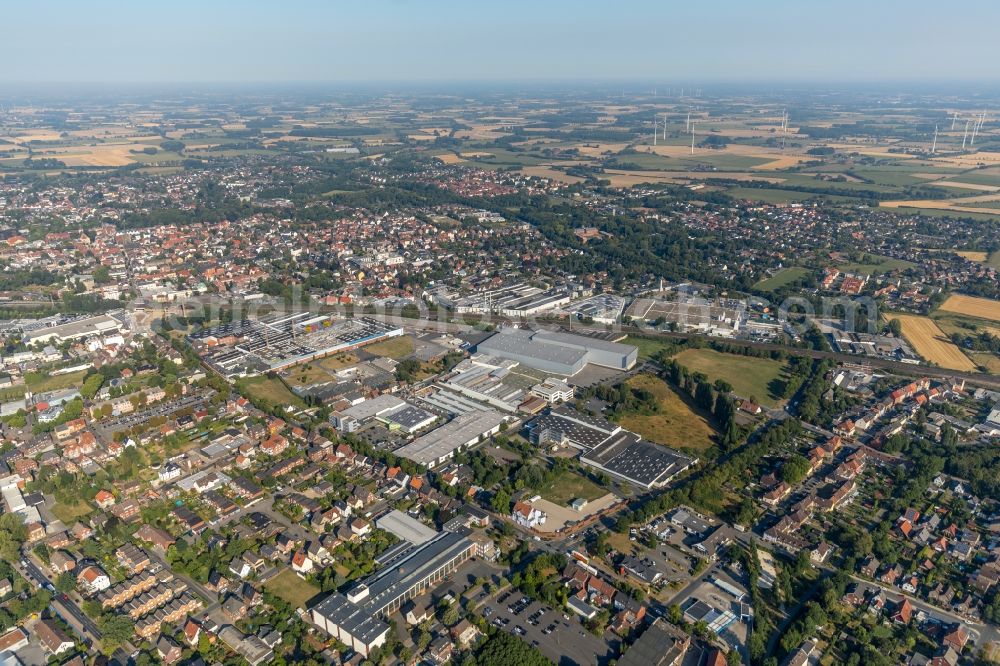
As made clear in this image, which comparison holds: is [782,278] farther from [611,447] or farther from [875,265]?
[611,447]

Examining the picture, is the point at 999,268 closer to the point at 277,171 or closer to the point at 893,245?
the point at 893,245

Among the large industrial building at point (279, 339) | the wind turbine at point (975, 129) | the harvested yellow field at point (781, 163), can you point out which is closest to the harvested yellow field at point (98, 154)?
the large industrial building at point (279, 339)

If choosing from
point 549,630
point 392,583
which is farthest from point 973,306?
point 392,583

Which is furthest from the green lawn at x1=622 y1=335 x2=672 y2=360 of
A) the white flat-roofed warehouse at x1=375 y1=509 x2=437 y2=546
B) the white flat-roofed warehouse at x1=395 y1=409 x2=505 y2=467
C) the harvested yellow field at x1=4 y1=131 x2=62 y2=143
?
the harvested yellow field at x1=4 y1=131 x2=62 y2=143

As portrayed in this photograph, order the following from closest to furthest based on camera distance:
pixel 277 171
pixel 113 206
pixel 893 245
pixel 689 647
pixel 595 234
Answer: pixel 689 647
pixel 893 245
pixel 595 234
pixel 113 206
pixel 277 171

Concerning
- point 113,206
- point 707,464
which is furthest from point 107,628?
point 113,206
